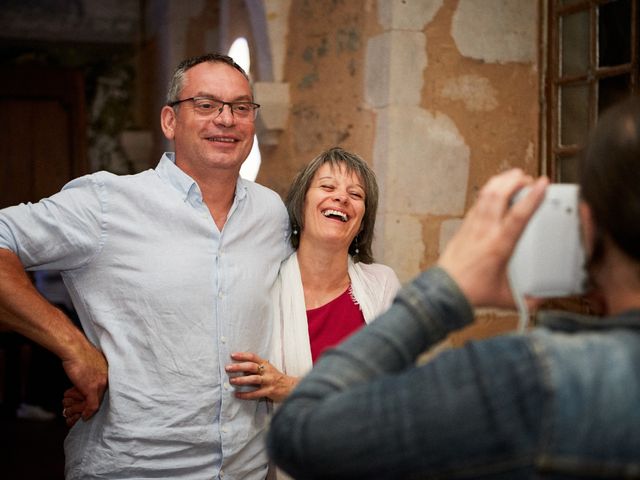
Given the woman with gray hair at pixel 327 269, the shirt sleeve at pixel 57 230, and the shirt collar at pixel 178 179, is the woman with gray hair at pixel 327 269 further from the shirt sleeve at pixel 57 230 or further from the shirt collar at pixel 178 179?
the shirt sleeve at pixel 57 230

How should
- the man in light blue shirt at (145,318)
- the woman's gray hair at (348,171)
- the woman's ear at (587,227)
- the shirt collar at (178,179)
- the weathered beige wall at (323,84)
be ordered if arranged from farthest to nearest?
the weathered beige wall at (323,84)
the woman's gray hair at (348,171)
the shirt collar at (178,179)
the man in light blue shirt at (145,318)
the woman's ear at (587,227)

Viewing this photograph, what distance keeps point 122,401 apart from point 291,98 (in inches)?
83.2

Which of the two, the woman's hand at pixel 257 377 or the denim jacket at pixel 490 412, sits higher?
the denim jacket at pixel 490 412

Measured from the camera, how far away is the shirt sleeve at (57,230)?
1.90m

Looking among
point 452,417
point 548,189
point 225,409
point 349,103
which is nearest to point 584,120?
point 349,103

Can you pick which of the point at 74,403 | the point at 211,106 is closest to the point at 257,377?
the point at 74,403

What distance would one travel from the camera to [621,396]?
2.74 ft

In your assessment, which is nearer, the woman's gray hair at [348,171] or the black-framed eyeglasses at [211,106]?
the black-framed eyeglasses at [211,106]

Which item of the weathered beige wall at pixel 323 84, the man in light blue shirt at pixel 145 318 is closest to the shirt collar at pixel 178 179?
the man in light blue shirt at pixel 145 318

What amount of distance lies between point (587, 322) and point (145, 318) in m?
1.21

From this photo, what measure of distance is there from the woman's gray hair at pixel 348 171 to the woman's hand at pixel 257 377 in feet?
1.35

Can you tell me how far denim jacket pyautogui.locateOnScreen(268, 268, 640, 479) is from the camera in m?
0.83

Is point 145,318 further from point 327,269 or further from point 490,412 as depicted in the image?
point 490,412

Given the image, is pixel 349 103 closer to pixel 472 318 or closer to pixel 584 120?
pixel 584 120
